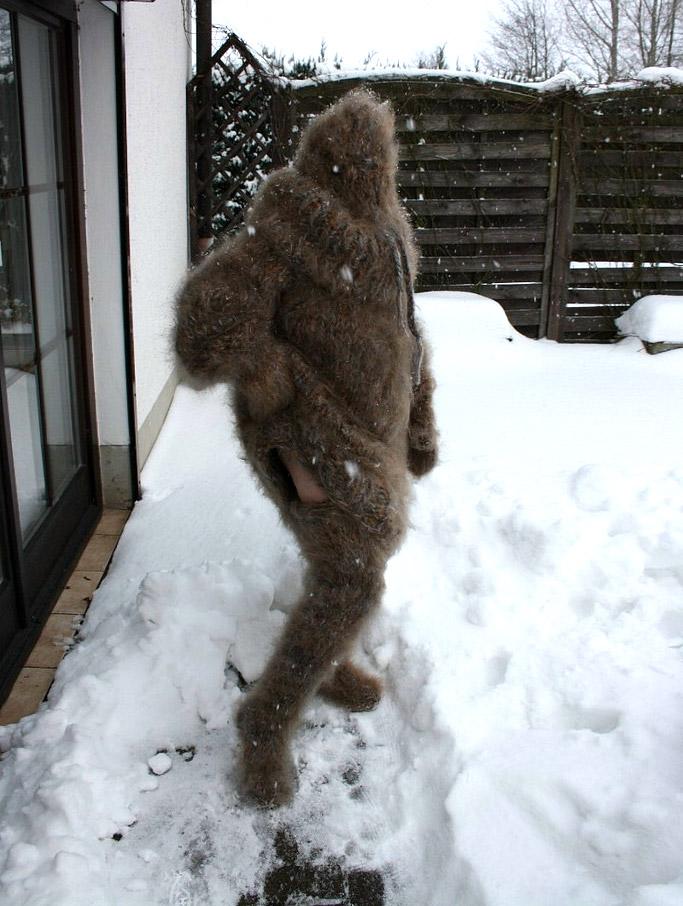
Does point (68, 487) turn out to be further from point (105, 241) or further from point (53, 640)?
point (105, 241)

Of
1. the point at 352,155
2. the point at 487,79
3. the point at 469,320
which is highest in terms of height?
the point at 487,79

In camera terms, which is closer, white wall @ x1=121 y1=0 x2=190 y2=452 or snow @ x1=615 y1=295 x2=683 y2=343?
white wall @ x1=121 y1=0 x2=190 y2=452

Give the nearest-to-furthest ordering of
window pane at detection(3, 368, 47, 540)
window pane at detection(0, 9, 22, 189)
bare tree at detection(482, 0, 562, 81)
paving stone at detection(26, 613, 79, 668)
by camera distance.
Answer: window pane at detection(0, 9, 22, 189) < paving stone at detection(26, 613, 79, 668) < window pane at detection(3, 368, 47, 540) < bare tree at detection(482, 0, 562, 81)

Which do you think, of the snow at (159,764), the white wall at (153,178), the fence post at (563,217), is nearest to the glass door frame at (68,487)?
the white wall at (153,178)

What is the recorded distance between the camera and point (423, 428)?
7.93 feet

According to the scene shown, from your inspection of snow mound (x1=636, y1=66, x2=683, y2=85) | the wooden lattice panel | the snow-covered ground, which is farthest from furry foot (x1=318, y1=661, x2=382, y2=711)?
snow mound (x1=636, y1=66, x2=683, y2=85)

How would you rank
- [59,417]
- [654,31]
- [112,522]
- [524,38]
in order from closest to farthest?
[59,417]
[112,522]
[654,31]
[524,38]

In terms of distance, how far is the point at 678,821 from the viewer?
1.74m

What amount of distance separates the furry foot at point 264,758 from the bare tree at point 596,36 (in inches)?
818

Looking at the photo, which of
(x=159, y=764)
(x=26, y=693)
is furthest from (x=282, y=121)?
(x=159, y=764)

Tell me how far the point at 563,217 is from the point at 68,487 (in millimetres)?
5095

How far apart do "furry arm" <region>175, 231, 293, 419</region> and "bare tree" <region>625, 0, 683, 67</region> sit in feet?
64.8

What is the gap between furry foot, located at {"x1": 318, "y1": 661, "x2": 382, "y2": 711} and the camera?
7.95ft

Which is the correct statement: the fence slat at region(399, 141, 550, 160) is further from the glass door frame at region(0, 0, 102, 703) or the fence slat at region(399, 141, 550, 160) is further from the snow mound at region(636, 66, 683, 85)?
the glass door frame at region(0, 0, 102, 703)
